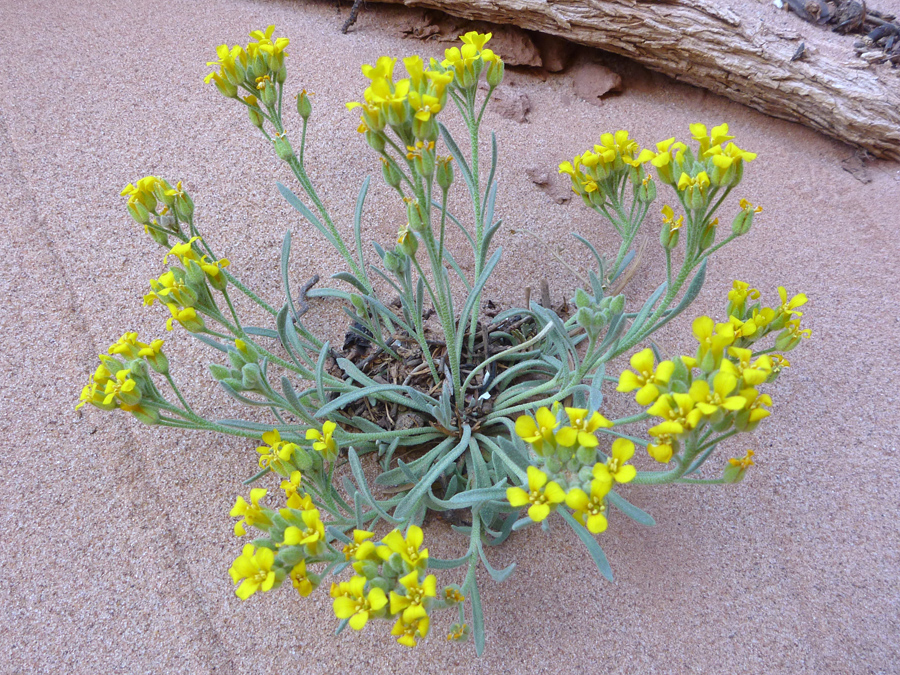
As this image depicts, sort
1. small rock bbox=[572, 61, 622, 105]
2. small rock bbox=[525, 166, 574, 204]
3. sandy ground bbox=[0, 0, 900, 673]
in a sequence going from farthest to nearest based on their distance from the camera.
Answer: small rock bbox=[572, 61, 622, 105] → small rock bbox=[525, 166, 574, 204] → sandy ground bbox=[0, 0, 900, 673]

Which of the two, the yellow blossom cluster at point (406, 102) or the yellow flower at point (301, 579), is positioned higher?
the yellow blossom cluster at point (406, 102)

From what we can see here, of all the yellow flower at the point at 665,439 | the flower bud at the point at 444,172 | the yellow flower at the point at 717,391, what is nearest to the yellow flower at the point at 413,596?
the yellow flower at the point at 665,439

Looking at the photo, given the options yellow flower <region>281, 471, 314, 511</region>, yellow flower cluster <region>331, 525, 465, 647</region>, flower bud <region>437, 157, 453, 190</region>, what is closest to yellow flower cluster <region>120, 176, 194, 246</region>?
flower bud <region>437, 157, 453, 190</region>

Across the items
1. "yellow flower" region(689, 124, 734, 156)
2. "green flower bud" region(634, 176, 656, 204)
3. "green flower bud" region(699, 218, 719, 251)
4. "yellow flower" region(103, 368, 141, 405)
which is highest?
"yellow flower" region(689, 124, 734, 156)

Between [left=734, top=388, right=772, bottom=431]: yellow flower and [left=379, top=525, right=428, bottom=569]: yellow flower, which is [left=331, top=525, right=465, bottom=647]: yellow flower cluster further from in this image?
[left=734, top=388, right=772, bottom=431]: yellow flower

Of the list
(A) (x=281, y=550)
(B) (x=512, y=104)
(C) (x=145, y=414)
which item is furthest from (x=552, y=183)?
(A) (x=281, y=550)

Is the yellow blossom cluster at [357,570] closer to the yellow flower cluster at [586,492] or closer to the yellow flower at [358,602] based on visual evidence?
the yellow flower at [358,602]
